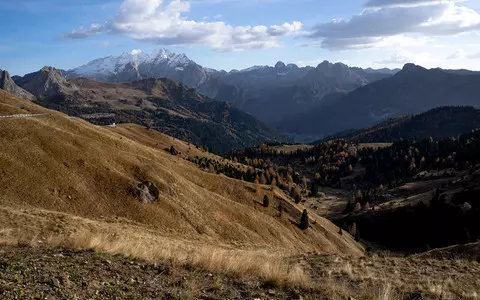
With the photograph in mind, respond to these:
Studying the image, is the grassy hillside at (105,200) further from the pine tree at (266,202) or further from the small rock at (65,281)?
the small rock at (65,281)

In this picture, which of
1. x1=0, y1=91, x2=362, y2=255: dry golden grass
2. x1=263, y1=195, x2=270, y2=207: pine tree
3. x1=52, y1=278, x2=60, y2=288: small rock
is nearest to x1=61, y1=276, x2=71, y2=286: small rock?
x1=52, y1=278, x2=60, y2=288: small rock

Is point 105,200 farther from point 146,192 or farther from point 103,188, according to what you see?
point 146,192

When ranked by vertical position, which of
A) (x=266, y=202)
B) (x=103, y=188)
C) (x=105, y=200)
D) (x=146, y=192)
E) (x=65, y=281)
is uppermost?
(x=65, y=281)

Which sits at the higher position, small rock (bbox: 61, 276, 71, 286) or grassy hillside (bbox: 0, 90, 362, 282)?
small rock (bbox: 61, 276, 71, 286)

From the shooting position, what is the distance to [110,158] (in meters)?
69.8

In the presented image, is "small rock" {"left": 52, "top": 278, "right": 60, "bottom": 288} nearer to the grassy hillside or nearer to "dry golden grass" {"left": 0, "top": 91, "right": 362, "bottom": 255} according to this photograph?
the grassy hillside

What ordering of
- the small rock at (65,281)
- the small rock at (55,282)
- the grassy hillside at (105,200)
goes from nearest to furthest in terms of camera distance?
the small rock at (55,282) → the small rock at (65,281) → the grassy hillside at (105,200)

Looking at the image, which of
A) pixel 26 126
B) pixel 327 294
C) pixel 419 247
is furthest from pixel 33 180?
pixel 419 247

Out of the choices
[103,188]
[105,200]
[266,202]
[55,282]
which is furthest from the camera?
[266,202]

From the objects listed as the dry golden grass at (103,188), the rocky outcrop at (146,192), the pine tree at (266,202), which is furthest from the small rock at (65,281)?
the pine tree at (266,202)

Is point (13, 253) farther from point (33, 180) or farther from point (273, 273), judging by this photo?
point (33, 180)

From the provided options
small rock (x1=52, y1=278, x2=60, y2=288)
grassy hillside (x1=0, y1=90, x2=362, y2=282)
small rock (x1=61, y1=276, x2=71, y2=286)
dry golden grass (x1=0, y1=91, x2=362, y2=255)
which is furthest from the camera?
dry golden grass (x1=0, y1=91, x2=362, y2=255)

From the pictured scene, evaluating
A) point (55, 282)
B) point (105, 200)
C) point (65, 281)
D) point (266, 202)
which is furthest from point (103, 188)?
point (55, 282)

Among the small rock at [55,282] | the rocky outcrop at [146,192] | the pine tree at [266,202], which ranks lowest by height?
the pine tree at [266,202]
